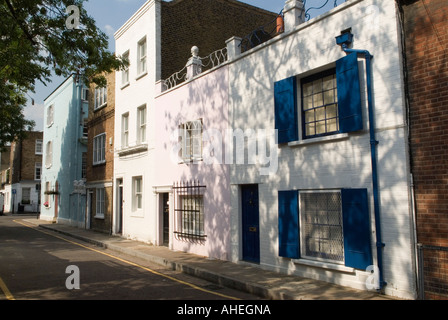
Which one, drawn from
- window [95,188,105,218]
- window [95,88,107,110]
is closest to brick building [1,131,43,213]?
window [95,88,107,110]

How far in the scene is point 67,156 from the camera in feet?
91.7

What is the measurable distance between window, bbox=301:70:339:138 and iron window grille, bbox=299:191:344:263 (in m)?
1.54

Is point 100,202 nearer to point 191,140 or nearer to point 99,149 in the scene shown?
point 99,149

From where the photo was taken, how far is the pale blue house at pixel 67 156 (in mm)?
25984

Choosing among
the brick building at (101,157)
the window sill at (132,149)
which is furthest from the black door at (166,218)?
the brick building at (101,157)

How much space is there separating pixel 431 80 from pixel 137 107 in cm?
1341

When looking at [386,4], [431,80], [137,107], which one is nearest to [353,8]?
[386,4]

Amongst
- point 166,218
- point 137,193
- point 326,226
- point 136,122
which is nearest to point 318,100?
point 326,226

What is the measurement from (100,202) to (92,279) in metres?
12.7

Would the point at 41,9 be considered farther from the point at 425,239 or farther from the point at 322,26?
the point at 425,239

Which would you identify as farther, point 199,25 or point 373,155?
point 199,25

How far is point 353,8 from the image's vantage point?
8156 millimetres

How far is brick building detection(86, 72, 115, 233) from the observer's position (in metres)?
20.3

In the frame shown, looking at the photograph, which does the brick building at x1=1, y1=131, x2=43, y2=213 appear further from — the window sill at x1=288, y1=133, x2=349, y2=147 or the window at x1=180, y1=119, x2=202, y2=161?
the window sill at x1=288, y1=133, x2=349, y2=147
